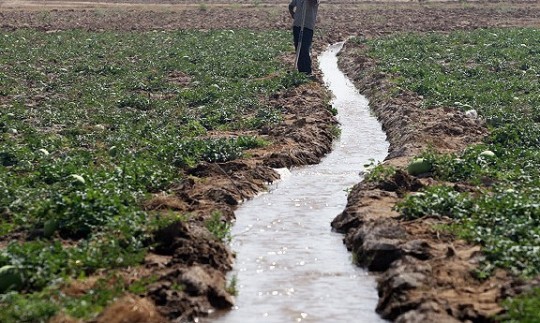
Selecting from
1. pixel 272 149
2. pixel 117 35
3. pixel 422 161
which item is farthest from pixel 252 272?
pixel 117 35

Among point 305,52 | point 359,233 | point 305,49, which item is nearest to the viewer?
point 359,233

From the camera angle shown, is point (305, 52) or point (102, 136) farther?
point (305, 52)

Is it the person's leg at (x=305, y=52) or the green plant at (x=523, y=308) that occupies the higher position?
the green plant at (x=523, y=308)

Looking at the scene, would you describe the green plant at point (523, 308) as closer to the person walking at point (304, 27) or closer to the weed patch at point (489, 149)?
the weed patch at point (489, 149)

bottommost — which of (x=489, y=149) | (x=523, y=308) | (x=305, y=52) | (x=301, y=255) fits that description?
(x=305, y=52)

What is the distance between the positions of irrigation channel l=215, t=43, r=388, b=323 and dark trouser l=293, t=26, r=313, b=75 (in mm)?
7881

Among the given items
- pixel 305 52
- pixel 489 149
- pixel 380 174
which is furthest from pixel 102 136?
pixel 305 52

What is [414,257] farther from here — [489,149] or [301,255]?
[489,149]

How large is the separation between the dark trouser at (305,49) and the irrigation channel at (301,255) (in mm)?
7881

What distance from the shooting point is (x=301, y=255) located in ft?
34.7

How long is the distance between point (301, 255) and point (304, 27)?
47.6 ft

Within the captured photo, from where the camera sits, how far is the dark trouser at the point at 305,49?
79.8 ft

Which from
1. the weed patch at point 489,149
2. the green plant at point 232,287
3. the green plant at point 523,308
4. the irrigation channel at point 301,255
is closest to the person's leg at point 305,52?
the weed patch at point 489,149

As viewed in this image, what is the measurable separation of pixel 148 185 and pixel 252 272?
3089 mm
